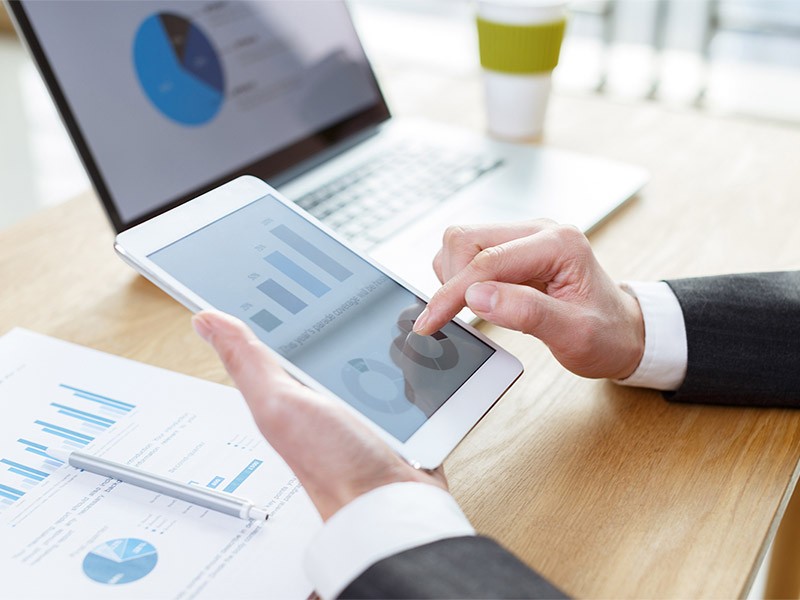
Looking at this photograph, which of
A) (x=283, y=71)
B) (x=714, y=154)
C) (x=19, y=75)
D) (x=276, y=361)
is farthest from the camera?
(x=19, y=75)

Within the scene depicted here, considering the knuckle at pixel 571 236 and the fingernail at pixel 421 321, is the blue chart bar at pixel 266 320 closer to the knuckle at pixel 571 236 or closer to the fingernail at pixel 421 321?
the fingernail at pixel 421 321

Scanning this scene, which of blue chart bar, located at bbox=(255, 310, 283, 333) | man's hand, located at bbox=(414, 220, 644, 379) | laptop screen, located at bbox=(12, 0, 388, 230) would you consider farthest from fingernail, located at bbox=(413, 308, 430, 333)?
laptop screen, located at bbox=(12, 0, 388, 230)

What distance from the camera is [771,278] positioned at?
739 mm

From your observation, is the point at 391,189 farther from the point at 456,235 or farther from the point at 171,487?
the point at 171,487

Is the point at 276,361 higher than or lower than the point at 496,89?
higher

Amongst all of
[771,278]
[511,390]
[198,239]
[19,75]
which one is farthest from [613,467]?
[19,75]

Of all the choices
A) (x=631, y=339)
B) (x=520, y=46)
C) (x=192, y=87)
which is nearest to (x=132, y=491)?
(x=631, y=339)

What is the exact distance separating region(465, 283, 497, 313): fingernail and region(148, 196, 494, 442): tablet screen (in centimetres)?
3

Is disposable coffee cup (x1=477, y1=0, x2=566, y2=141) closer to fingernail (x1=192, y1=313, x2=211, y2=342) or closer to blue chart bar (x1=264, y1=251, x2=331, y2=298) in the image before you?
blue chart bar (x1=264, y1=251, x2=331, y2=298)

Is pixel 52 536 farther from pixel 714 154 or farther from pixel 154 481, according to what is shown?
pixel 714 154

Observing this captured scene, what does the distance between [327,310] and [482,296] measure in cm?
11

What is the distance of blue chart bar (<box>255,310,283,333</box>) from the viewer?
0.58m

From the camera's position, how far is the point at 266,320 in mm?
590

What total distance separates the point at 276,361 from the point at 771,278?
0.46m
